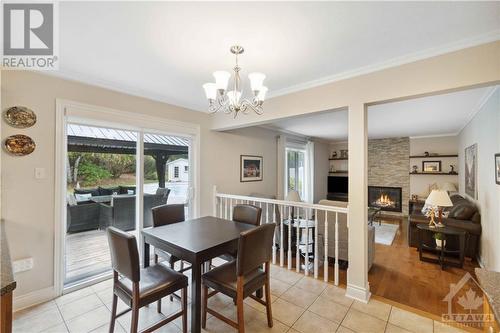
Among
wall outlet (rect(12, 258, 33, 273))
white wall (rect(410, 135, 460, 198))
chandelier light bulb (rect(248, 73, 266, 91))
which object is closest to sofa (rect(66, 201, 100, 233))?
wall outlet (rect(12, 258, 33, 273))

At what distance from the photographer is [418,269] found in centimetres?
340

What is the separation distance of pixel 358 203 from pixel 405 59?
58.3 inches

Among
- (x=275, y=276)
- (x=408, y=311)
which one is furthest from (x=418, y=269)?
(x=275, y=276)

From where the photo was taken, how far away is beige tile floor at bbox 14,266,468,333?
78.0 inches

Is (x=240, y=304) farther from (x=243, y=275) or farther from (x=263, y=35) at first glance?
(x=263, y=35)

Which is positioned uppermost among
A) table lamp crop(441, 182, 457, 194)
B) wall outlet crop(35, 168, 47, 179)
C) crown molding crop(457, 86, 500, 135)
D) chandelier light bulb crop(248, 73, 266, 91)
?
crown molding crop(457, 86, 500, 135)

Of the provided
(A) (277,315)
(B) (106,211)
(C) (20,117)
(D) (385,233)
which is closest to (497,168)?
(A) (277,315)

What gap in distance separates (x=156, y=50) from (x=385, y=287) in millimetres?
3763

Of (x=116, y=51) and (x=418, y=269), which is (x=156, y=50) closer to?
(x=116, y=51)

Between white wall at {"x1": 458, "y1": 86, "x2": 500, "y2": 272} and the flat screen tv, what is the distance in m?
4.34

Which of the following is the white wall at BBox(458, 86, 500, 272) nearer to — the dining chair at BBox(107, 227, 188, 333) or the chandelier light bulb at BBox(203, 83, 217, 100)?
the chandelier light bulb at BBox(203, 83, 217, 100)

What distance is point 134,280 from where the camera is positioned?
159 centimetres

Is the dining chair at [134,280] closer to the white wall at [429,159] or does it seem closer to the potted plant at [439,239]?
the potted plant at [439,239]

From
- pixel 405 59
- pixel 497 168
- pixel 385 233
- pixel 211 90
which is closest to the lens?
pixel 211 90
